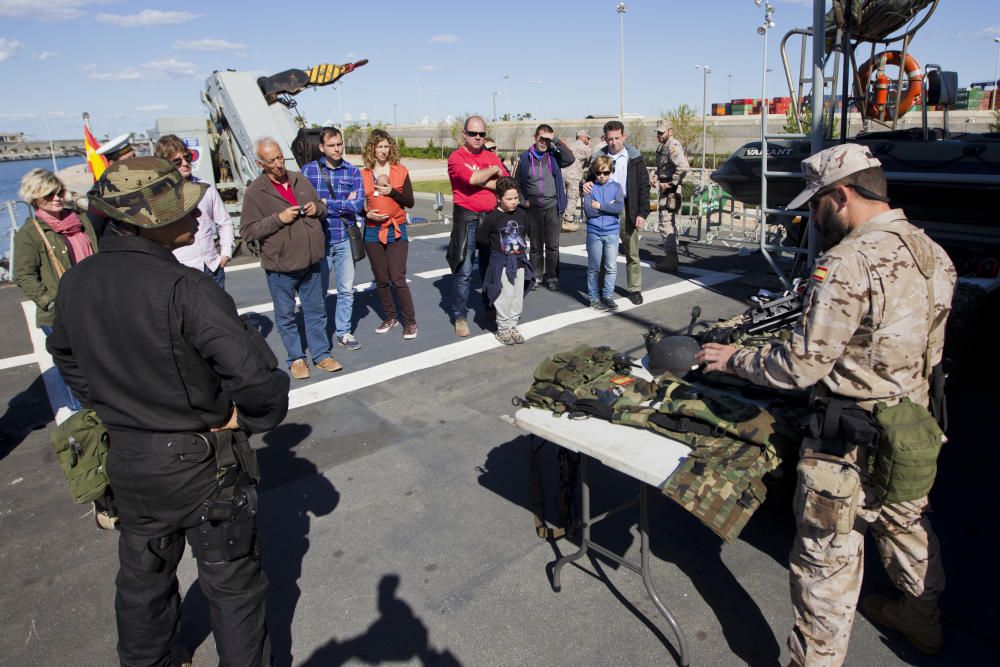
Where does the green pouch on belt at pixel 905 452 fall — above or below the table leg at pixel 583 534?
above

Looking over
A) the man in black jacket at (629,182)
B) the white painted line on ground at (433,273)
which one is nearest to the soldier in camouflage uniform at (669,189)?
the man in black jacket at (629,182)

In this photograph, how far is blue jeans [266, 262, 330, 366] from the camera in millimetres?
5504

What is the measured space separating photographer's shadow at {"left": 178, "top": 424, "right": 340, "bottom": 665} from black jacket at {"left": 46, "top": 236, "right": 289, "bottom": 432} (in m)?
1.13

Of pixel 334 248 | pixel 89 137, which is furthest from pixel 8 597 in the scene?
pixel 89 137

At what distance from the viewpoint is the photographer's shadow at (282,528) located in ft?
9.77

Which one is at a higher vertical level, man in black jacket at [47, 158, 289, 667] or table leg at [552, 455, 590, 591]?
man in black jacket at [47, 158, 289, 667]

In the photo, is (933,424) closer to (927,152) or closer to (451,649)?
(451,649)

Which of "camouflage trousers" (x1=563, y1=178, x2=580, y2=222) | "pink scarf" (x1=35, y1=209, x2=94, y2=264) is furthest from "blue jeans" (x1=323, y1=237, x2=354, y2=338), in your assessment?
"camouflage trousers" (x1=563, y1=178, x2=580, y2=222)

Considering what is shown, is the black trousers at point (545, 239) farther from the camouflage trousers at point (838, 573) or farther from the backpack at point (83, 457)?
the backpack at point (83, 457)

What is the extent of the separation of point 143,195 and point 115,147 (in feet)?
13.2

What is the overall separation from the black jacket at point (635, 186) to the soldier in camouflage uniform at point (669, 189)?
5.67 feet

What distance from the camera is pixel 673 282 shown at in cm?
864

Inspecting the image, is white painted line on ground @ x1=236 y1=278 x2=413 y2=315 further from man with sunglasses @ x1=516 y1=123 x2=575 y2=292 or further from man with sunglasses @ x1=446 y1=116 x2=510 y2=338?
man with sunglasses @ x1=516 y1=123 x2=575 y2=292

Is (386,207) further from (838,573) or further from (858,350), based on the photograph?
(838,573)
